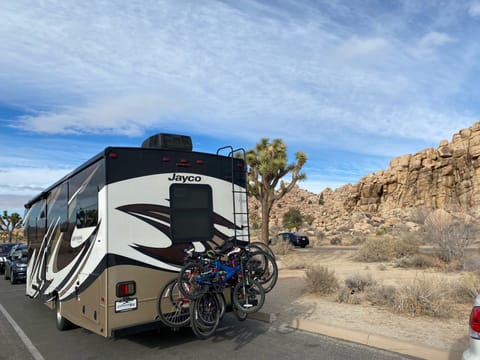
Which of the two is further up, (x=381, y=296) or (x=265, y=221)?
(x=265, y=221)

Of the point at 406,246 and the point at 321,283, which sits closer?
the point at 321,283

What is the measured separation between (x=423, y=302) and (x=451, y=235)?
29.1ft

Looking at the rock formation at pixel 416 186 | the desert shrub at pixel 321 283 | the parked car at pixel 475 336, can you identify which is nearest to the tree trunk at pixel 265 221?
the desert shrub at pixel 321 283

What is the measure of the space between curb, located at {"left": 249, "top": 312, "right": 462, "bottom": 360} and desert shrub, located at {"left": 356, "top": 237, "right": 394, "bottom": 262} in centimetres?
1230

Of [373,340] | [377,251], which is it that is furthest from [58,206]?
[377,251]

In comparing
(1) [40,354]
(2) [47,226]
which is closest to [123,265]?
(1) [40,354]

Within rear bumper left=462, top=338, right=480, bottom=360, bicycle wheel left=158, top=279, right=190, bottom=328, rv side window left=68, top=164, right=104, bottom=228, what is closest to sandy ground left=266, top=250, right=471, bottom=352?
bicycle wheel left=158, top=279, right=190, bottom=328

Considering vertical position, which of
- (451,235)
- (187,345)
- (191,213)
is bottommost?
(187,345)

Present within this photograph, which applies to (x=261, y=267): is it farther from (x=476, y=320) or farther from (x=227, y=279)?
(x=476, y=320)

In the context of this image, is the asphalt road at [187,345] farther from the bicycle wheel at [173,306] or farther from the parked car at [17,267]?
the parked car at [17,267]

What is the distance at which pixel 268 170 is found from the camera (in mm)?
22078

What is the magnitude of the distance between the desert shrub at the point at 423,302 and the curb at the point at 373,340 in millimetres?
1812

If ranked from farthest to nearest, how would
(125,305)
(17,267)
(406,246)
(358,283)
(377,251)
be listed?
(377,251) < (406,246) < (17,267) < (358,283) < (125,305)

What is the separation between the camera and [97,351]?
7.07 meters
